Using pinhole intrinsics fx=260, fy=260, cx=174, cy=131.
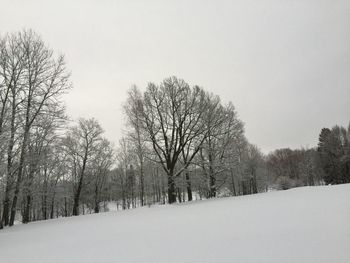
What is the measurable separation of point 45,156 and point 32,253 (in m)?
13.7

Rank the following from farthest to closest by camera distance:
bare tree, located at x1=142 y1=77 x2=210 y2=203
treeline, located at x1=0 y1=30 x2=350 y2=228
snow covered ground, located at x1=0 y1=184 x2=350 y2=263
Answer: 1. bare tree, located at x1=142 y1=77 x2=210 y2=203
2. treeline, located at x1=0 y1=30 x2=350 y2=228
3. snow covered ground, located at x1=0 y1=184 x2=350 y2=263

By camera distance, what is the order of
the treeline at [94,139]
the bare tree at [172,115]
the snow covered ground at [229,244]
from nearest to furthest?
the snow covered ground at [229,244], the treeline at [94,139], the bare tree at [172,115]

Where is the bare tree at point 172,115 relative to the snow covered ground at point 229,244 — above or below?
above

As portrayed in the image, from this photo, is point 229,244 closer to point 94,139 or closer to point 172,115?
point 172,115

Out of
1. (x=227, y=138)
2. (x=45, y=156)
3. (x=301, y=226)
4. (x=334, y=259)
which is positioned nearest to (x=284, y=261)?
(x=334, y=259)

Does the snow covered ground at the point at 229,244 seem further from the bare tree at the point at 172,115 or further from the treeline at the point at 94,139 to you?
the bare tree at the point at 172,115

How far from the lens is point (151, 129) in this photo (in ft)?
83.7

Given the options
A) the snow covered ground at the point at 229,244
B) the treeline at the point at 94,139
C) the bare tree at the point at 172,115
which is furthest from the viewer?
the bare tree at the point at 172,115

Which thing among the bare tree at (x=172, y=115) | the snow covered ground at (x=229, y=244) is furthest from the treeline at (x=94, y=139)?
the snow covered ground at (x=229, y=244)

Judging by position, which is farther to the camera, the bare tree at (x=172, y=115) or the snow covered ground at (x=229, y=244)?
the bare tree at (x=172, y=115)

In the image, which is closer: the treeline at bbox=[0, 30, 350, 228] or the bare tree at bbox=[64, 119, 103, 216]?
the treeline at bbox=[0, 30, 350, 228]

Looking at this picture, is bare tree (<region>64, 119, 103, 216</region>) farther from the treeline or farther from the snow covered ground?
the snow covered ground

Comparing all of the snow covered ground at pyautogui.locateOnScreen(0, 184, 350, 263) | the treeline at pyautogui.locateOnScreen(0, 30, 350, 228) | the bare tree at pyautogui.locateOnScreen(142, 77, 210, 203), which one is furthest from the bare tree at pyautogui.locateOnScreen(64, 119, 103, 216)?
the snow covered ground at pyautogui.locateOnScreen(0, 184, 350, 263)

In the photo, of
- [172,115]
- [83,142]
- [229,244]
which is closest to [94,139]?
[83,142]
